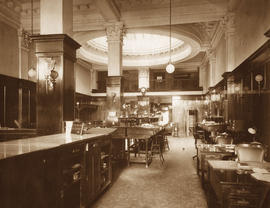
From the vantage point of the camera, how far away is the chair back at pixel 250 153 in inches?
143

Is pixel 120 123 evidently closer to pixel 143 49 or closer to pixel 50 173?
pixel 50 173

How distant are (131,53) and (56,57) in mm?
12804

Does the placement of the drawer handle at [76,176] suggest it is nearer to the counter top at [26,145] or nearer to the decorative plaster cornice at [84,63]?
the counter top at [26,145]

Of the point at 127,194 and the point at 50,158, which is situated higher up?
the point at 50,158

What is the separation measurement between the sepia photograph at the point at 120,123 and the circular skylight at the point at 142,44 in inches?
6.2

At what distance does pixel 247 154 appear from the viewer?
3682 millimetres

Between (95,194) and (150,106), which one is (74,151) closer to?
(95,194)

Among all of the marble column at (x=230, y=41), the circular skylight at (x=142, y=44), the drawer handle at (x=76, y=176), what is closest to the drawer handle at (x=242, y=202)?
the drawer handle at (x=76, y=176)

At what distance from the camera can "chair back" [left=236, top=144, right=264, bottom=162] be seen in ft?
11.9

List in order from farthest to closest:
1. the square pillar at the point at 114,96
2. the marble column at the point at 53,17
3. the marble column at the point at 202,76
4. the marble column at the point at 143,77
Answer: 1. the marble column at the point at 143,77
2. the marble column at the point at 202,76
3. the square pillar at the point at 114,96
4. the marble column at the point at 53,17

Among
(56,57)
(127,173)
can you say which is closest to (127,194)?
(127,173)

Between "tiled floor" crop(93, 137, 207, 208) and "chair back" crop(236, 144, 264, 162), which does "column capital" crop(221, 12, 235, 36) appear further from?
"chair back" crop(236, 144, 264, 162)

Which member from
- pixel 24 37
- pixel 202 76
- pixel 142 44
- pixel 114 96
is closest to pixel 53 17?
pixel 114 96

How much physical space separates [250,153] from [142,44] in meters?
13.5
